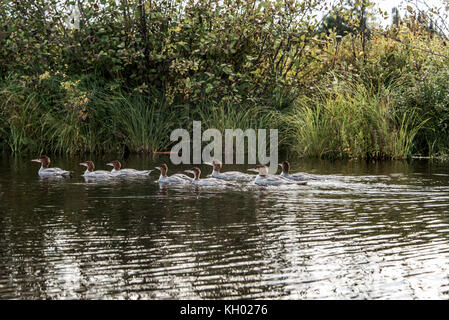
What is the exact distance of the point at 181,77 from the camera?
24406mm

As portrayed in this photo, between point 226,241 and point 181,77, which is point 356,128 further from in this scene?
point 226,241

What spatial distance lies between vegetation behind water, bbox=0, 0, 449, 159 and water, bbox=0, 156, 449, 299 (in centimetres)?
807

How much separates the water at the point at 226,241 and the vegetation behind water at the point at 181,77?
807cm

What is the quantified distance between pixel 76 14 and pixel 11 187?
1061cm

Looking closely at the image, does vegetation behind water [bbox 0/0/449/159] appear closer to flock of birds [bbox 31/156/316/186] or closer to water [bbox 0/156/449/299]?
flock of birds [bbox 31/156/316/186]

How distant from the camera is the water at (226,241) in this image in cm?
684

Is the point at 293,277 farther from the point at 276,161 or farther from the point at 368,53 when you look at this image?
the point at 368,53

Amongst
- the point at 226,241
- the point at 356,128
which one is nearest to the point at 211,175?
the point at 356,128

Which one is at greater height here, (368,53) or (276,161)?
(368,53)

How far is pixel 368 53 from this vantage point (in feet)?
85.1

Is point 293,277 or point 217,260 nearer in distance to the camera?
point 293,277

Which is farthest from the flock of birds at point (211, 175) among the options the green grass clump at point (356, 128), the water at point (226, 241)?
the green grass clump at point (356, 128)

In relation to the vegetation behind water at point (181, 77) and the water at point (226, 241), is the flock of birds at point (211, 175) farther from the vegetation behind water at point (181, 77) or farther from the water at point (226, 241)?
the vegetation behind water at point (181, 77)
